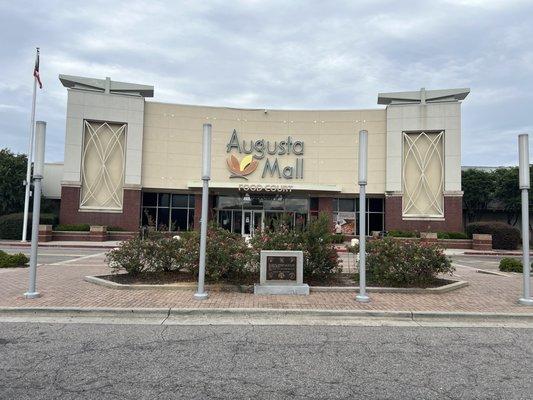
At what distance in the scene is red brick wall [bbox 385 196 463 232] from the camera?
1286 inches

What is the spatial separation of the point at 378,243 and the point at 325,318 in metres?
3.94

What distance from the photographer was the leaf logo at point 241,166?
1353 inches

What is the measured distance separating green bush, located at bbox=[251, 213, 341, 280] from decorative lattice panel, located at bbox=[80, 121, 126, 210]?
2462cm

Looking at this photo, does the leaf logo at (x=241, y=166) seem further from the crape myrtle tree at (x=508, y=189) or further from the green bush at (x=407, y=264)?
the green bush at (x=407, y=264)

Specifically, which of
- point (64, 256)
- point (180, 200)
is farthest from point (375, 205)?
point (64, 256)

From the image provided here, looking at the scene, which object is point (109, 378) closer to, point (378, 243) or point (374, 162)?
Result: point (378, 243)

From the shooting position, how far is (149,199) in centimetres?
3541

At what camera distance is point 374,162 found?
113 feet

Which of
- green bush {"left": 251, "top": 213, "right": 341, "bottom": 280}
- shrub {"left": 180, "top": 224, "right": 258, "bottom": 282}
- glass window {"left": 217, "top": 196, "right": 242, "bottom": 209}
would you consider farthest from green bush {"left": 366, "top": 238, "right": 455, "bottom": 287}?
glass window {"left": 217, "top": 196, "right": 242, "bottom": 209}

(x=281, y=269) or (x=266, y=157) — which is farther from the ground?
(x=266, y=157)

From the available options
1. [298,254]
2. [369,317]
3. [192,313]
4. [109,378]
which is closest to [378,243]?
[298,254]

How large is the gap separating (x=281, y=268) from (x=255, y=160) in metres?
25.0

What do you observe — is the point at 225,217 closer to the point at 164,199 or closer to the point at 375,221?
the point at 164,199

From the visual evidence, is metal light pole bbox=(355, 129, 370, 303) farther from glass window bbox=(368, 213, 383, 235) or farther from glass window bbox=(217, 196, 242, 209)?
glass window bbox=(368, 213, 383, 235)
